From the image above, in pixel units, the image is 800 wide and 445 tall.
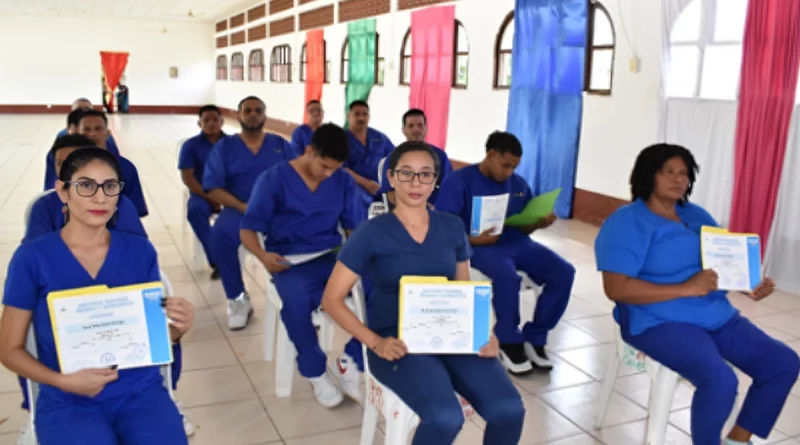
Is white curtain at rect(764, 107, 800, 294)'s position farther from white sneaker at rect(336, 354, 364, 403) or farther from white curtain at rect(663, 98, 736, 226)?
white sneaker at rect(336, 354, 364, 403)

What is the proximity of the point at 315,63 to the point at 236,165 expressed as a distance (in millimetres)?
11066

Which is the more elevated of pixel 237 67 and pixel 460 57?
pixel 237 67

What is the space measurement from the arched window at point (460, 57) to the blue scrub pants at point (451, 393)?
7.67 m

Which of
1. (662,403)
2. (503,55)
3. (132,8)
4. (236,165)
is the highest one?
(132,8)

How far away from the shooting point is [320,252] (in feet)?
10.4

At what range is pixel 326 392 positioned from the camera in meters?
2.92

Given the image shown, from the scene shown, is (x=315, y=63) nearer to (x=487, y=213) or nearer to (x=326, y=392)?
(x=487, y=213)

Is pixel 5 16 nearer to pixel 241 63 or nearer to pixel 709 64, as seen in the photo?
pixel 241 63

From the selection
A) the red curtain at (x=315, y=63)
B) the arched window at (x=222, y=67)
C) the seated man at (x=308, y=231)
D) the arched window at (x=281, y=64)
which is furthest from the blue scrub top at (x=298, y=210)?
the arched window at (x=222, y=67)

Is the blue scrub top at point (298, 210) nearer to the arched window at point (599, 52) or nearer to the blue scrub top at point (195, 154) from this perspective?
the blue scrub top at point (195, 154)

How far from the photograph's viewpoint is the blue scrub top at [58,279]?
176 centimetres

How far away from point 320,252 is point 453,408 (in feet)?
4.51

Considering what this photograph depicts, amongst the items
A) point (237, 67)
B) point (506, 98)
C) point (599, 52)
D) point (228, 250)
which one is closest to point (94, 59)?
A: point (237, 67)

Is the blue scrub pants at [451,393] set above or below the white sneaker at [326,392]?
above
